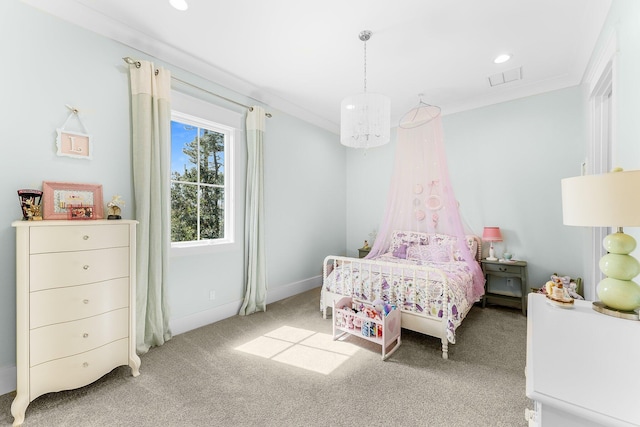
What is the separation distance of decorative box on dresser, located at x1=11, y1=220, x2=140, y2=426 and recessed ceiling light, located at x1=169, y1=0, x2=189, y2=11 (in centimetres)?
171

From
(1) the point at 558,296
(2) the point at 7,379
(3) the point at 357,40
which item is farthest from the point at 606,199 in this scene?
(2) the point at 7,379

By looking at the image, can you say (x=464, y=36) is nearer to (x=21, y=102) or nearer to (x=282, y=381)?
(x=282, y=381)

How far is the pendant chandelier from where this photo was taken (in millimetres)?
2502

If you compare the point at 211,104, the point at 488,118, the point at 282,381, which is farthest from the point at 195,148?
the point at 488,118

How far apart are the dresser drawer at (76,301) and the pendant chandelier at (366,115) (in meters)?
2.28

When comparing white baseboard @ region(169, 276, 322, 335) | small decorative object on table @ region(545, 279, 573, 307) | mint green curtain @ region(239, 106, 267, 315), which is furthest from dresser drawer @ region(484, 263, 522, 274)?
mint green curtain @ region(239, 106, 267, 315)

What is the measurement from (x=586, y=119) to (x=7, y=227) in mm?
5293

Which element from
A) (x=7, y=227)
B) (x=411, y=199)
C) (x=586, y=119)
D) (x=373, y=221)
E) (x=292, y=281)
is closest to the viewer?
(x=7, y=227)

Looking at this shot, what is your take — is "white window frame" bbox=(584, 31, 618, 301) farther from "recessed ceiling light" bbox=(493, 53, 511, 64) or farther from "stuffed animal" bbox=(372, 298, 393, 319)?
"stuffed animal" bbox=(372, 298, 393, 319)

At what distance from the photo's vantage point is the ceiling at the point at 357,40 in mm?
2152

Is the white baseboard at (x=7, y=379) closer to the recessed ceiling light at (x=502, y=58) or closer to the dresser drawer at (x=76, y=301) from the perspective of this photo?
the dresser drawer at (x=76, y=301)

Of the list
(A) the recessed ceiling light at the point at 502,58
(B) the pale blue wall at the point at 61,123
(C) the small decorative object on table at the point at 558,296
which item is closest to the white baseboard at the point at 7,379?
(B) the pale blue wall at the point at 61,123

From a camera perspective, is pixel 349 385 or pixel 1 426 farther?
pixel 349 385

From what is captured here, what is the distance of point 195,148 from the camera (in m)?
3.13
